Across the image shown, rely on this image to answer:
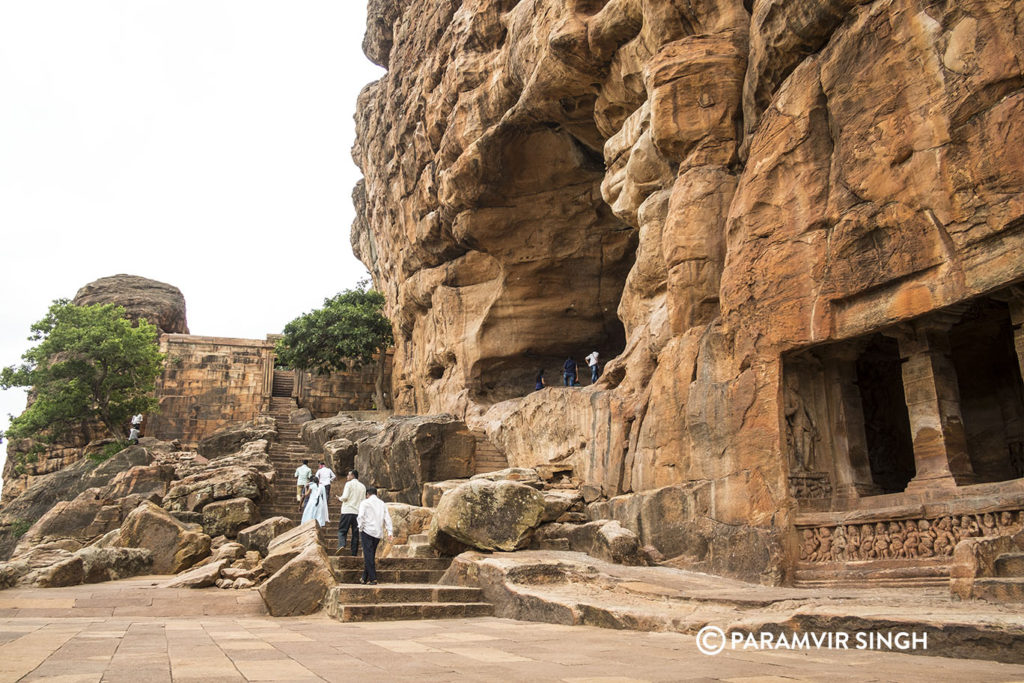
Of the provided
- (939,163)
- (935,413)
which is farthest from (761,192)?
(935,413)

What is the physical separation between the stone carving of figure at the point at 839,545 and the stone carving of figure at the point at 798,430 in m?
1.07

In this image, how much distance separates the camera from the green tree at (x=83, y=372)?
1072 inches

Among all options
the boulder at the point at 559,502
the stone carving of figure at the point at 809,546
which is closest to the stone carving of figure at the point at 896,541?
the stone carving of figure at the point at 809,546

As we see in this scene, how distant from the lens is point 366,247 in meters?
36.8

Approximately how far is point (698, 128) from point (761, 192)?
1.99 m

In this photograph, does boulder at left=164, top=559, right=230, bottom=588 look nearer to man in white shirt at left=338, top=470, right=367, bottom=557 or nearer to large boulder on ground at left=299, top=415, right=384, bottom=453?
man in white shirt at left=338, top=470, right=367, bottom=557

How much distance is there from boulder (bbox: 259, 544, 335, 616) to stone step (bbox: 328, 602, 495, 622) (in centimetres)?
31

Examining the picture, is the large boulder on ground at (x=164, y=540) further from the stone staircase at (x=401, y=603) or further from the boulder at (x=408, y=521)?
the stone staircase at (x=401, y=603)

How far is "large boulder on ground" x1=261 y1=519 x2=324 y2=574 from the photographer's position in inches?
436

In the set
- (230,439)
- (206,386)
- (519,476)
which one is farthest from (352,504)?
(206,386)

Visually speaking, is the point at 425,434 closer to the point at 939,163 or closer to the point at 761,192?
the point at 761,192

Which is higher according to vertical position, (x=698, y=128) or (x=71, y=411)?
(x=698, y=128)

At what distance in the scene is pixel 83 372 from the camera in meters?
27.7

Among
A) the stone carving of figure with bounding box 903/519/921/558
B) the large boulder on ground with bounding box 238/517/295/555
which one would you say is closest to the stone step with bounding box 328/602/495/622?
the stone carving of figure with bounding box 903/519/921/558
